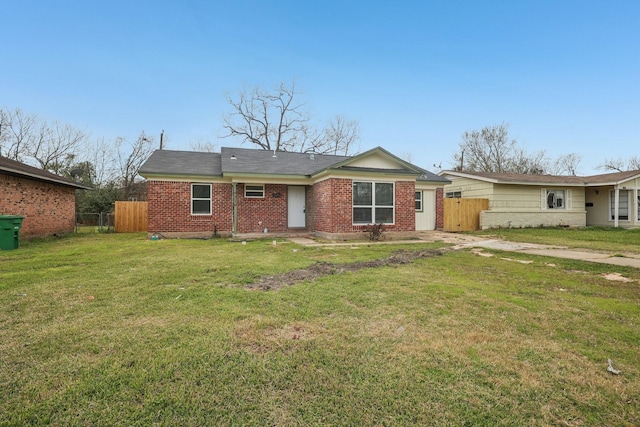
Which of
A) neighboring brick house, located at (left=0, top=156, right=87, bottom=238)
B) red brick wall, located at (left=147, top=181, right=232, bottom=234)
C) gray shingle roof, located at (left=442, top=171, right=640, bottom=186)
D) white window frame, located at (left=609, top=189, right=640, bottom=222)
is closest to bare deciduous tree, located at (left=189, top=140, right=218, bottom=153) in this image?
neighboring brick house, located at (left=0, top=156, right=87, bottom=238)

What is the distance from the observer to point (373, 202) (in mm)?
12180

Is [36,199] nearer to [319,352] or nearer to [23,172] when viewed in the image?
[23,172]

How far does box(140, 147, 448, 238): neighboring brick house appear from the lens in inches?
468

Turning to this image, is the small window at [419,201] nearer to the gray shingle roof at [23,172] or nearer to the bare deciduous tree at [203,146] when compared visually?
the gray shingle roof at [23,172]

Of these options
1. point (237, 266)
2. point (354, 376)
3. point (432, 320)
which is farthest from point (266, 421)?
point (237, 266)

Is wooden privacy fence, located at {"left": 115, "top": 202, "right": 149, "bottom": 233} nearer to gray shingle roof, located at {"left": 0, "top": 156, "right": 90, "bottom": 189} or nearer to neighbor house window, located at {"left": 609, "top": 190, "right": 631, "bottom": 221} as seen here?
gray shingle roof, located at {"left": 0, "top": 156, "right": 90, "bottom": 189}

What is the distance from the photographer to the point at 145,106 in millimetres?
21906

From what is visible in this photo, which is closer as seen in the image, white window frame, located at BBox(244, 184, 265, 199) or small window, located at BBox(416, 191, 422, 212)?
white window frame, located at BBox(244, 184, 265, 199)

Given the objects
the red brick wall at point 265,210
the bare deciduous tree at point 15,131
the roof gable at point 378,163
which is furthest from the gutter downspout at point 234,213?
the bare deciduous tree at point 15,131

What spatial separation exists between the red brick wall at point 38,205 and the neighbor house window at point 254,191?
844 cm

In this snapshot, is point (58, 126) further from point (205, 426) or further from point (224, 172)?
point (205, 426)

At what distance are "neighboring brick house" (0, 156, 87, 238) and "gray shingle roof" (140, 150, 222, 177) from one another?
13.8ft

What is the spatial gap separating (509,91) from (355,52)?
33.5ft

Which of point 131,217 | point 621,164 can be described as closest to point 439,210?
point 131,217
